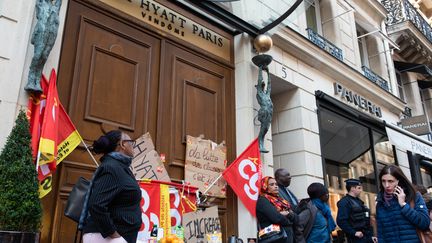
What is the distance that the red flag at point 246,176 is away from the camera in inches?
235

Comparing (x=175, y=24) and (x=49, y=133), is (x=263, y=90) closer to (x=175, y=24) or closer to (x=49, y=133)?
(x=175, y=24)

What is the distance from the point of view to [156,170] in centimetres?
525

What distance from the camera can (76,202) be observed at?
3816 millimetres

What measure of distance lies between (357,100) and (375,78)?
1992 millimetres

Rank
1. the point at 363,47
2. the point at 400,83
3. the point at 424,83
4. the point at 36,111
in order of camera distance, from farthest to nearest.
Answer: the point at 424,83
the point at 400,83
the point at 363,47
the point at 36,111

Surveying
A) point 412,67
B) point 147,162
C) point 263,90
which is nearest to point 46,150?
point 147,162

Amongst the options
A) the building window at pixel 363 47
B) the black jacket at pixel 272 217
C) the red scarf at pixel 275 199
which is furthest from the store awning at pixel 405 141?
the black jacket at pixel 272 217

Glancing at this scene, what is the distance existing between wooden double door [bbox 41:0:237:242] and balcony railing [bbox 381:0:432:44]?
11212 mm

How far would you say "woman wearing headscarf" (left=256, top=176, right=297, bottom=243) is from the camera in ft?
16.7

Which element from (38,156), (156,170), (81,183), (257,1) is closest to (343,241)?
(156,170)

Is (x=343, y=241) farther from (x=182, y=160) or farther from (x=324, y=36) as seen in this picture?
Answer: (x=324, y=36)

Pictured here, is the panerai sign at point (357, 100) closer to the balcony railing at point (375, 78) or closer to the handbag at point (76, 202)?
the balcony railing at point (375, 78)

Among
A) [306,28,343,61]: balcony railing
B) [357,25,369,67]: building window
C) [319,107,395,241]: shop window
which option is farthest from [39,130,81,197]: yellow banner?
[357,25,369,67]: building window

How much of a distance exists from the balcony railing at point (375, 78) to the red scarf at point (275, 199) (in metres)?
6.70
